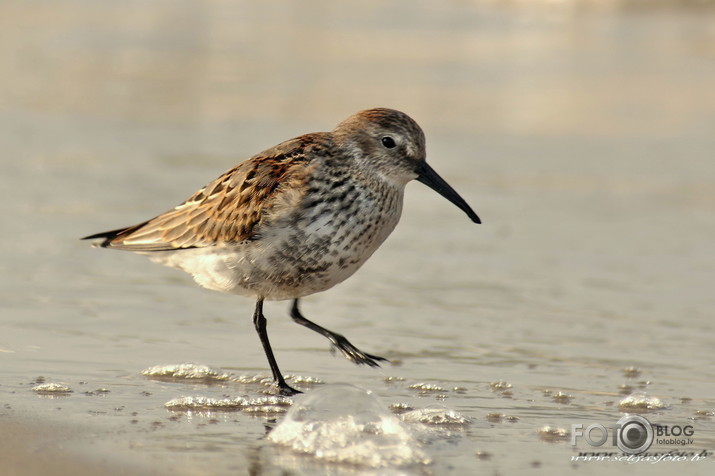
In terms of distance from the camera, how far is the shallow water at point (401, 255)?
5832mm

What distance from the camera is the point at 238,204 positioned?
698 centimetres

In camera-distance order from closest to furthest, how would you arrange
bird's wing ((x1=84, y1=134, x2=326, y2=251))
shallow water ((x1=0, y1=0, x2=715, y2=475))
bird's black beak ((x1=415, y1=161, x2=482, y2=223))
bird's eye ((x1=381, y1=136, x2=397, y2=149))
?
shallow water ((x1=0, y1=0, x2=715, y2=475)) → bird's wing ((x1=84, y1=134, x2=326, y2=251)) → bird's eye ((x1=381, y1=136, x2=397, y2=149)) → bird's black beak ((x1=415, y1=161, x2=482, y2=223))

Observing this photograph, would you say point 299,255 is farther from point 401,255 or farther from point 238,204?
point 401,255

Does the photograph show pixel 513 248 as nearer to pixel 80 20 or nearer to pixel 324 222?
pixel 324 222

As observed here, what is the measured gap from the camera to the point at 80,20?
2095 centimetres

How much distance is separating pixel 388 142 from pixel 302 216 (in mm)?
816

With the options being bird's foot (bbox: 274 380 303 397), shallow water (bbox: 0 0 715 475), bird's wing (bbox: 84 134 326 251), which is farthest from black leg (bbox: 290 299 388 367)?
bird's wing (bbox: 84 134 326 251)

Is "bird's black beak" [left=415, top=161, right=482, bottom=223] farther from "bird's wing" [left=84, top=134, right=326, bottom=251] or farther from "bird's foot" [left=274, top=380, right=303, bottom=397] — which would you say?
"bird's foot" [left=274, top=380, right=303, bottom=397]

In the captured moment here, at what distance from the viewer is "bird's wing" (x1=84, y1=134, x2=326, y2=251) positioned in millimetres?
6773

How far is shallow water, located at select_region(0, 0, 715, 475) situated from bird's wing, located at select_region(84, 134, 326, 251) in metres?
0.62

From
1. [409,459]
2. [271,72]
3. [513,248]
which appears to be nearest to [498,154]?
[513,248]

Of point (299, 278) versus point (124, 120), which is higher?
point (124, 120)

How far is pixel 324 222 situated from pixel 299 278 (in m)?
0.35

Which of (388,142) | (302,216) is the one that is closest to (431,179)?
(388,142)
